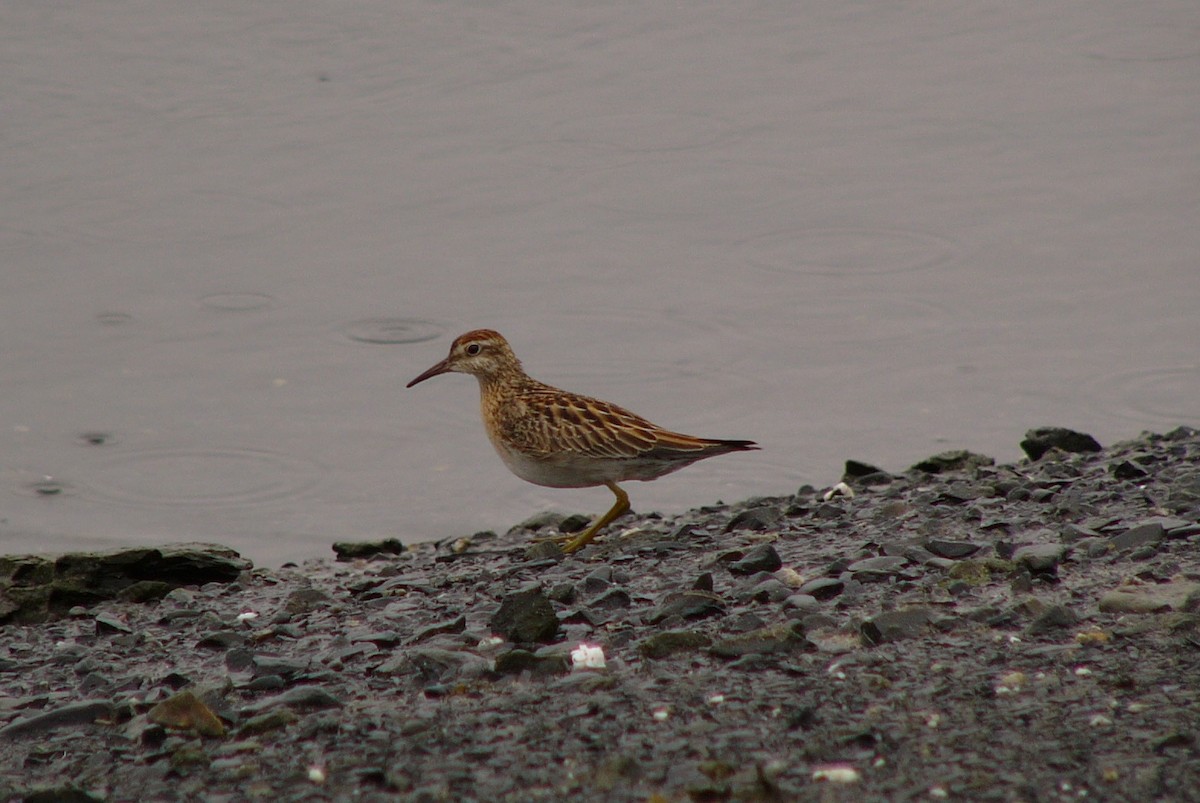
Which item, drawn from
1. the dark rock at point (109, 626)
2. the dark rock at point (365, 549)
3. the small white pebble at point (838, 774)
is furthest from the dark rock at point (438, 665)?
the dark rock at point (365, 549)

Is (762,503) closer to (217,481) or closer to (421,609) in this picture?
(421,609)

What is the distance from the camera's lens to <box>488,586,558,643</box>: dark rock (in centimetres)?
654

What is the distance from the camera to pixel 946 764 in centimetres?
509

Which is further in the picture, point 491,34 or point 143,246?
point 491,34

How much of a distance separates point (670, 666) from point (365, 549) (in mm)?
3996

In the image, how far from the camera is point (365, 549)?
9695 millimetres

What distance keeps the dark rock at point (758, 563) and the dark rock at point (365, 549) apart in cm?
302

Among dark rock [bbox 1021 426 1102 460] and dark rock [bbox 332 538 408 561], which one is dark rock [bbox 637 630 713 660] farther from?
dark rock [bbox 1021 426 1102 460]

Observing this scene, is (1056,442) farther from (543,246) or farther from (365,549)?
(543,246)

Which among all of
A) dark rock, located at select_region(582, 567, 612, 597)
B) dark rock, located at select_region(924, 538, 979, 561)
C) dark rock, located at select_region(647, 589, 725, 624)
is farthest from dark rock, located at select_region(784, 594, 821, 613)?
dark rock, located at select_region(582, 567, 612, 597)

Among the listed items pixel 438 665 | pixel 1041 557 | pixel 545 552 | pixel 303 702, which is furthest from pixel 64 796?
pixel 1041 557

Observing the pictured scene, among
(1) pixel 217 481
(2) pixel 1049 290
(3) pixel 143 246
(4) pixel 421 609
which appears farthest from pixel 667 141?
(4) pixel 421 609

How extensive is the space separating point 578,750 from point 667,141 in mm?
11810

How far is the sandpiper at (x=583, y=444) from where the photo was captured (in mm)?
8945
